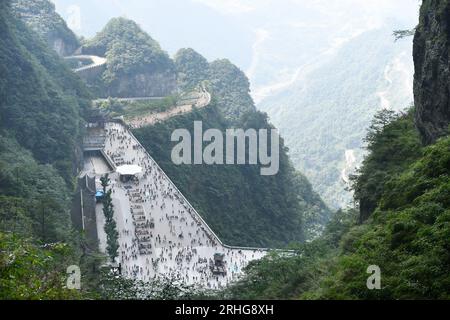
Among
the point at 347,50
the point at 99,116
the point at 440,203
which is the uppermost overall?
the point at 347,50

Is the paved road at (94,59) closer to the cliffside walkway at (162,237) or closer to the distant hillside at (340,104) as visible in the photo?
the cliffside walkway at (162,237)

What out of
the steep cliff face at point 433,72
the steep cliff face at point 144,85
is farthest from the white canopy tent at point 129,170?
the steep cliff face at point 144,85

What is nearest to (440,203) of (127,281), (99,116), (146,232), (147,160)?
(127,281)

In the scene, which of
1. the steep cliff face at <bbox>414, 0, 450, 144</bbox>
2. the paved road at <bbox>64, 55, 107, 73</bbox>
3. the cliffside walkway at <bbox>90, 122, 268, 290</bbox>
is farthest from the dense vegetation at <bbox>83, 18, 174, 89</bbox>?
the steep cliff face at <bbox>414, 0, 450, 144</bbox>

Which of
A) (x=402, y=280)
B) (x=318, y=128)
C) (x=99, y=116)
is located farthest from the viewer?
(x=318, y=128)

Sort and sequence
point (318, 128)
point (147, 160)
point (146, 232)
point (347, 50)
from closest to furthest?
point (146, 232)
point (147, 160)
point (318, 128)
point (347, 50)
